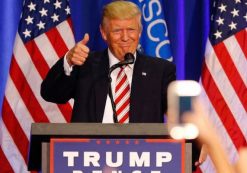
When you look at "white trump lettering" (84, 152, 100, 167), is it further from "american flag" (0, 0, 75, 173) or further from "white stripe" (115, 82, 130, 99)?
"american flag" (0, 0, 75, 173)

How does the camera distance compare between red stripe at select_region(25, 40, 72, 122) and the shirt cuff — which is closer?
the shirt cuff

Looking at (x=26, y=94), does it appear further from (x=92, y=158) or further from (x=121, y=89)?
(x=92, y=158)

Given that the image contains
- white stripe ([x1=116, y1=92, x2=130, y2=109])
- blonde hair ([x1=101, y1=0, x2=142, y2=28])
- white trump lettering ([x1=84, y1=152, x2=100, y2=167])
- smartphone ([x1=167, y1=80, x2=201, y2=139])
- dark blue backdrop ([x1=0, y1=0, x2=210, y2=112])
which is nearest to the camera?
smartphone ([x1=167, y1=80, x2=201, y2=139])

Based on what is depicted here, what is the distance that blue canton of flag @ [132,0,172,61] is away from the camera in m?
3.77

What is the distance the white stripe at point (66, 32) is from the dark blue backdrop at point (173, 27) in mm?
313

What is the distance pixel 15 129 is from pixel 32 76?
1.22 ft

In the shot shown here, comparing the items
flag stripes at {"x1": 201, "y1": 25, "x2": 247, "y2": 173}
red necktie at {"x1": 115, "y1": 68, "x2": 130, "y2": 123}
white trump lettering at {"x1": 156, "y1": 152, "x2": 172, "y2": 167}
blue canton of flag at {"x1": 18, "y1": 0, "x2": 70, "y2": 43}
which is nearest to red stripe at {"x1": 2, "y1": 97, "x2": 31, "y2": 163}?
blue canton of flag at {"x1": 18, "y1": 0, "x2": 70, "y2": 43}

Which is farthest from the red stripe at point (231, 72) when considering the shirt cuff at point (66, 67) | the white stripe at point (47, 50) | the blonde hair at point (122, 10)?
the shirt cuff at point (66, 67)

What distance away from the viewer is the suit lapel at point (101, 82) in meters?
2.20

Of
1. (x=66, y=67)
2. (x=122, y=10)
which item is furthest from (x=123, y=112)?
(x=122, y=10)

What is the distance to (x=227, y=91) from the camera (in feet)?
12.4

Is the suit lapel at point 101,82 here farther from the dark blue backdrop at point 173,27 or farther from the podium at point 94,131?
the dark blue backdrop at point 173,27

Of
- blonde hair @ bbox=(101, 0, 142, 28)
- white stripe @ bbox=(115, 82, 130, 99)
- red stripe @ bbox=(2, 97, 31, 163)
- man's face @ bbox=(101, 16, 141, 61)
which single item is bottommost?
red stripe @ bbox=(2, 97, 31, 163)

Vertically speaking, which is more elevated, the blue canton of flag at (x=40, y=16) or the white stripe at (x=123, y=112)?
the blue canton of flag at (x=40, y=16)
